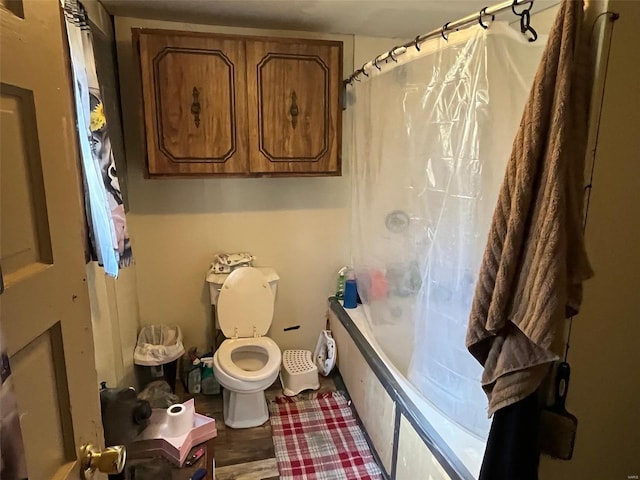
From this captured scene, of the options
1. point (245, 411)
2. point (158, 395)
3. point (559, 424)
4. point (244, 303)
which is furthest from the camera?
point (244, 303)

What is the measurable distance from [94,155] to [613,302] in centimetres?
171

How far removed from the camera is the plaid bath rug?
2.08m

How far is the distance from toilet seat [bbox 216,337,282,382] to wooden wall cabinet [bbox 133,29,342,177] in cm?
95

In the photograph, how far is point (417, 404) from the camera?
5.88ft

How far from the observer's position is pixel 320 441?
7.49 feet

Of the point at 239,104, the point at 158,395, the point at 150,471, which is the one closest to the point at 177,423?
the point at 150,471

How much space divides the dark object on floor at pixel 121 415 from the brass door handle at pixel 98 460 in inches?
37.6

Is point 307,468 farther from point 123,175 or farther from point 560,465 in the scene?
point 123,175

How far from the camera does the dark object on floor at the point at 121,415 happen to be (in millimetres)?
1734

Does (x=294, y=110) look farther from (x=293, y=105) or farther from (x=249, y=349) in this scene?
(x=249, y=349)

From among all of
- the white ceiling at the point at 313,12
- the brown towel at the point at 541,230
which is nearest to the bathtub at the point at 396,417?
the brown towel at the point at 541,230

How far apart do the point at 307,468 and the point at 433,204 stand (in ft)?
4.46

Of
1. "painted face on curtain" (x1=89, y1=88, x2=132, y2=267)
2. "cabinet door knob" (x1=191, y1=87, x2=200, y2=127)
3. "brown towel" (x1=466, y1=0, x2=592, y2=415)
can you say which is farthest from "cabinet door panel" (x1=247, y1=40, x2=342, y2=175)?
"brown towel" (x1=466, y1=0, x2=592, y2=415)

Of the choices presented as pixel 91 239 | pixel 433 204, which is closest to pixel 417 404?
pixel 433 204
